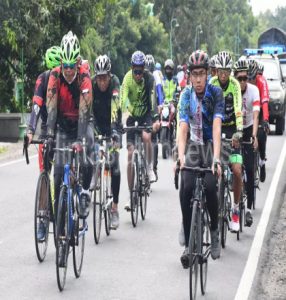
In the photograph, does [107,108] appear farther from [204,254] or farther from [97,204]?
[204,254]

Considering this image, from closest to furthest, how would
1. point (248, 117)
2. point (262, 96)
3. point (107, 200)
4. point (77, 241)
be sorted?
point (77, 241) < point (107, 200) < point (248, 117) < point (262, 96)

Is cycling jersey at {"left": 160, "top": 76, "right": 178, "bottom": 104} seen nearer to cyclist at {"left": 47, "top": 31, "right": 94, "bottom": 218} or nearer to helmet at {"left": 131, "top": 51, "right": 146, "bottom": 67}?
helmet at {"left": 131, "top": 51, "right": 146, "bottom": 67}

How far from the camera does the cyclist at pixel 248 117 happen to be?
1077 centimetres

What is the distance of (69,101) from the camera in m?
8.66

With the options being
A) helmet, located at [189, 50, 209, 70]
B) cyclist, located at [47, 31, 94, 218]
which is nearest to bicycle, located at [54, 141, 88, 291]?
cyclist, located at [47, 31, 94, 218]

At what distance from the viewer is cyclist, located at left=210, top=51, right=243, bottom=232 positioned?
384 inches

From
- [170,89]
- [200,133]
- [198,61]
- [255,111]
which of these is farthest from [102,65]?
[170,89]

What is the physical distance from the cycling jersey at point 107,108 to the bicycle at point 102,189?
0.78ft

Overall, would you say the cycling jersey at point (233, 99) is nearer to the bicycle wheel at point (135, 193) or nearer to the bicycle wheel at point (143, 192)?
the bicycle wheel at point (135, 193)

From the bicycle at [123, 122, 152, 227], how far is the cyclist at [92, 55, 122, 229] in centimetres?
49

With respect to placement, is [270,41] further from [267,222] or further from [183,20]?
[267,222]

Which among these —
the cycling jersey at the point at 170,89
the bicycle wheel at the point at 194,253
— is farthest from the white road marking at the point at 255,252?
the cycling jersey at the point at 170,89

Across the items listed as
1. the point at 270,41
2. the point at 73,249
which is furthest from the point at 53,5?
the point at 270,41

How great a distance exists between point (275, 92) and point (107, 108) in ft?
56.0
